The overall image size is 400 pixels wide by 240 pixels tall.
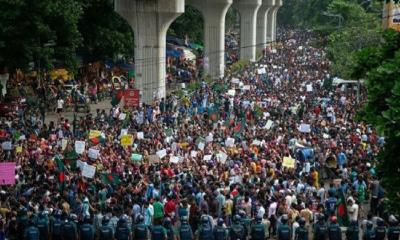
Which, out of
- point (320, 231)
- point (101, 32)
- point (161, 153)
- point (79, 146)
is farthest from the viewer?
point (101, 32)

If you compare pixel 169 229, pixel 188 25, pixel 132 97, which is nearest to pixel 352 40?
pixel 188 25

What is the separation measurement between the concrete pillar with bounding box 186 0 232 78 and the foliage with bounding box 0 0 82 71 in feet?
61.5

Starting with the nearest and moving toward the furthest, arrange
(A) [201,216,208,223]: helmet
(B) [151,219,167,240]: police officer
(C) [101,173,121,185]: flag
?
1. (B) [151,219,167,240]: police officer
2. (A) [201,216,208,223]: helmet
3. (C) [101,173,121,185]: flag

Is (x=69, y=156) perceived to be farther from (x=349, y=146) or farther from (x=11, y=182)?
(x=349, y=146)

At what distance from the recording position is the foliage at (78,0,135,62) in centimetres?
4662

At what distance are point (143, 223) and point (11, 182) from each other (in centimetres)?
446

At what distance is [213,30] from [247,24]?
569 inches

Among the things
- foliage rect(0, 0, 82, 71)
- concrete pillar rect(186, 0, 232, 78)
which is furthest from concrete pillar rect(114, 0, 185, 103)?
concrete pillar rect(186, 0, 232, 78)

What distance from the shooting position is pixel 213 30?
56781 mm

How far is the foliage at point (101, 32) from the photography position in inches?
1836

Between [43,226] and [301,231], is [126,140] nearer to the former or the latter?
[43,226]

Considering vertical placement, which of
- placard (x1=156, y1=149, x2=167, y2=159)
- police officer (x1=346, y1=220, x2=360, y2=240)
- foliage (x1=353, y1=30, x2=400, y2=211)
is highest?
foliage (x1=353, y1=30, x2=400, y2=211)

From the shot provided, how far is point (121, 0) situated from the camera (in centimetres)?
4094

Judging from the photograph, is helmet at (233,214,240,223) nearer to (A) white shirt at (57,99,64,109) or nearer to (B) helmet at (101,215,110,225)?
(B) helmet at (101,215,110,225)
